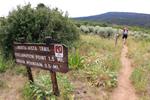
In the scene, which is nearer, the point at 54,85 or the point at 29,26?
the point at 54,85

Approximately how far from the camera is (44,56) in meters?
7.29

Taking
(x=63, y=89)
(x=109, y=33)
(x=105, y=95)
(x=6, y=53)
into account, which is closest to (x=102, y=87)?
(x=105, y=95)

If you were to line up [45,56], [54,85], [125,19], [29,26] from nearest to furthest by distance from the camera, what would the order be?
[45,56] < [54,85] < [29,26] < [125,19]

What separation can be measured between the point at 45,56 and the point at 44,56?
37mm

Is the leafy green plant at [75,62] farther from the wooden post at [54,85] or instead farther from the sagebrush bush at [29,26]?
the wooden post at [54,85]

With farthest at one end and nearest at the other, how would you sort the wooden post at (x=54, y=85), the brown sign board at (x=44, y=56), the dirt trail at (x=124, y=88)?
the dirt trail at (x=124, y=88), the wooden post at (x=54, y=85), the brown sign board at (x=44, y=56)

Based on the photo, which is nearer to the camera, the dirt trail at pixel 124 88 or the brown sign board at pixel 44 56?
the brown sign board at pixel 44 56

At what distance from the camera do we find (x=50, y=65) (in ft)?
23.5

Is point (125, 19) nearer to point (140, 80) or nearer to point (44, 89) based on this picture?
point (140, 80)

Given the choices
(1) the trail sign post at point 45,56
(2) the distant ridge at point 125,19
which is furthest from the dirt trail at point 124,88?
(2) the distant ridge at point 125,19

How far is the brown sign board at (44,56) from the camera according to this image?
22.2ft

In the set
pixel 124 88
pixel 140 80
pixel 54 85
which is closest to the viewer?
pixel 54 85

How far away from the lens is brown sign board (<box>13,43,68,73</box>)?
22.2 ft

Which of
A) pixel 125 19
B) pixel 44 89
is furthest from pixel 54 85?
pixel 125 19
